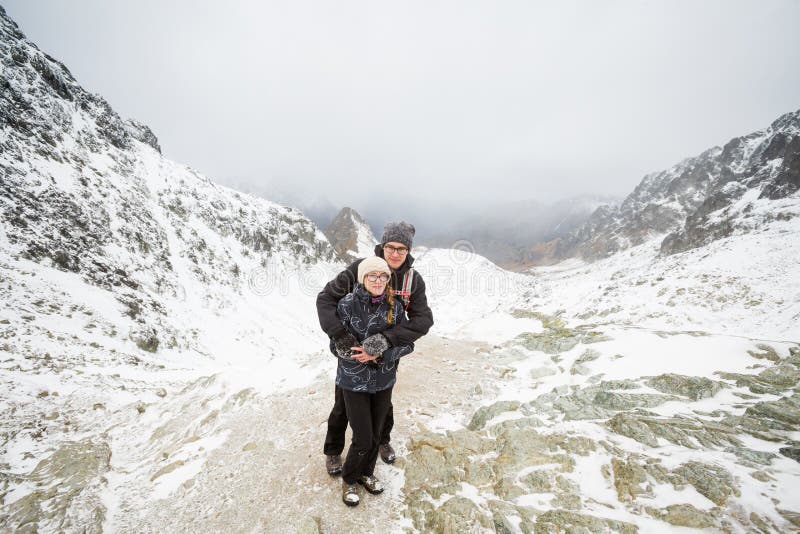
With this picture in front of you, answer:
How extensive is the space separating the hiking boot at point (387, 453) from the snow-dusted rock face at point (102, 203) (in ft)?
68.4

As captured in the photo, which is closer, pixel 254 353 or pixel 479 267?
pixel 254 353

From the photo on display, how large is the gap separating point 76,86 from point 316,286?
3886 cm

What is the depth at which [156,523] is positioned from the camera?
5.19 m

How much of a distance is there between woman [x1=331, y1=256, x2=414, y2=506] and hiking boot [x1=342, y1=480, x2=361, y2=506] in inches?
0.6

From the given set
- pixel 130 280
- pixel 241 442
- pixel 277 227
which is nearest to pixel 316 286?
pixel 277 227

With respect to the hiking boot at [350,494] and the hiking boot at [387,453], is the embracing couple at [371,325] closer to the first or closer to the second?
the hiking boot at [350,494]

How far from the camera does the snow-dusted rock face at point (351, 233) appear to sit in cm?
10539

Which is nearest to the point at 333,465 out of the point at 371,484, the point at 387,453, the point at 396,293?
the point at 371,484

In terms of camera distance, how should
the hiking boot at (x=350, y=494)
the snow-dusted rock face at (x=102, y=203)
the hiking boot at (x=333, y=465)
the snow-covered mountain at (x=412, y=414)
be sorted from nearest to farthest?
the snow-covered mountain at (x=412, y=414), the hiking boot at (x=350, y=494), the hiking boot at (x=333, y=465), the snow-dusted rock face at (x=102, y=203)

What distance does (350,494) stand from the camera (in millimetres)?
4781

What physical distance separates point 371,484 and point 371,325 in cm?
275

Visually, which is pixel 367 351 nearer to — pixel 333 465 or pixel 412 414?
pixel 333 465

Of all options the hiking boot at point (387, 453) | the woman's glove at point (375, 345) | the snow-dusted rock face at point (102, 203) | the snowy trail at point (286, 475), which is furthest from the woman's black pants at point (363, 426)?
the snow-dusted rock face at point (102, 203)

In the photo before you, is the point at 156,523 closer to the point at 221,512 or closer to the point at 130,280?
the point at 221,512
